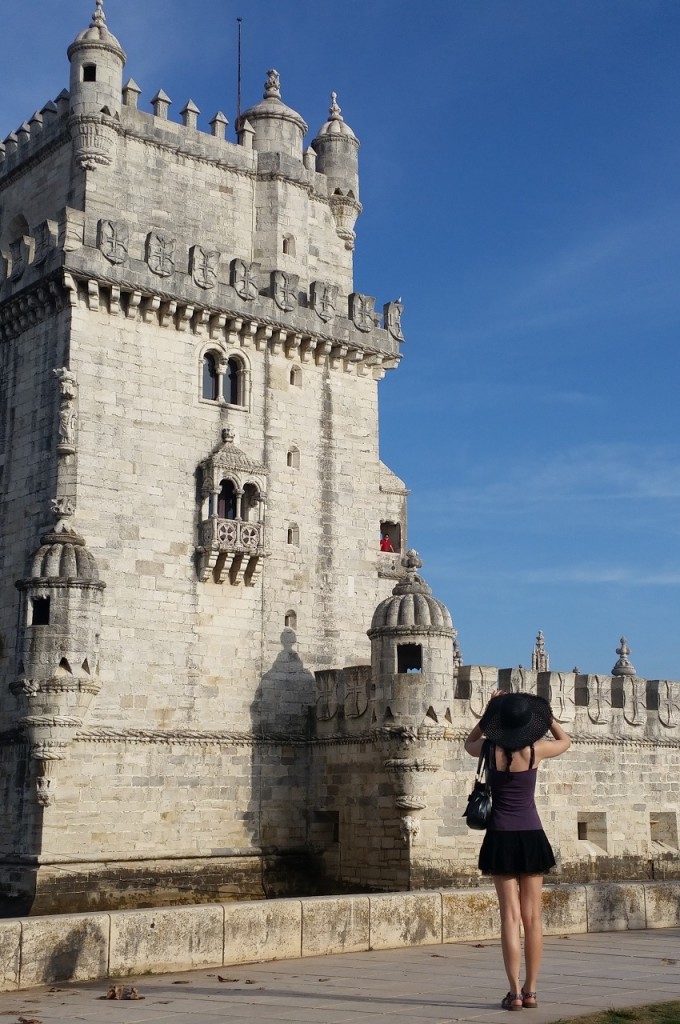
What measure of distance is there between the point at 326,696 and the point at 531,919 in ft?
65.0

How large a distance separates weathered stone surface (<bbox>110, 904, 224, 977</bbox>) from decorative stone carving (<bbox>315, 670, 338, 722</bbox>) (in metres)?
16.2

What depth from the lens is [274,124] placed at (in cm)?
3441

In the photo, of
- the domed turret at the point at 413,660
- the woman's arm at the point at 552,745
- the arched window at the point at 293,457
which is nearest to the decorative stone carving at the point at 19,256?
the arched window at the point at 293,457

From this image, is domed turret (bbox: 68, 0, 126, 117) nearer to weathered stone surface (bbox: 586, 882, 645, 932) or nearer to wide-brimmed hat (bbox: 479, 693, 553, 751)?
weathered stone surface (bbox: 586, 882, 645, 932)

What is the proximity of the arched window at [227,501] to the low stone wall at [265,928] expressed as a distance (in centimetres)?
1514

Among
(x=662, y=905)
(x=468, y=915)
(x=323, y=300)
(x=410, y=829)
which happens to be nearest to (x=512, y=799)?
(x=468, y=915)

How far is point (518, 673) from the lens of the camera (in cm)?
3019

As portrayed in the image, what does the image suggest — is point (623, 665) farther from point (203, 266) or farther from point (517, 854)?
point (517, 854)

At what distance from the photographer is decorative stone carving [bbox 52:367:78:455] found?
27625 millimetres

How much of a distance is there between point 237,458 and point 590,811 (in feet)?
40.7

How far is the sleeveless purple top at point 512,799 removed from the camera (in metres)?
11.2

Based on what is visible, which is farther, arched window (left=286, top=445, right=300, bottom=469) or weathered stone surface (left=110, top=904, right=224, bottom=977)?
arched window (left=286, top=445, right=300, bottom=469)

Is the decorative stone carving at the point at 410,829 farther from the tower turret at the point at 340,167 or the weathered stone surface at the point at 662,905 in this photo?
the tower turret at the point at 340,167

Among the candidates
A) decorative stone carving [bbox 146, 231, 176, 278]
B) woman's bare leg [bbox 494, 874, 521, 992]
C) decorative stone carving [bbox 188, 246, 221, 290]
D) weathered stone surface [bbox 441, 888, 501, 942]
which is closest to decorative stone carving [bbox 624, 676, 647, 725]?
decorative stone carving [bbox 188, 246, 221, 290]
